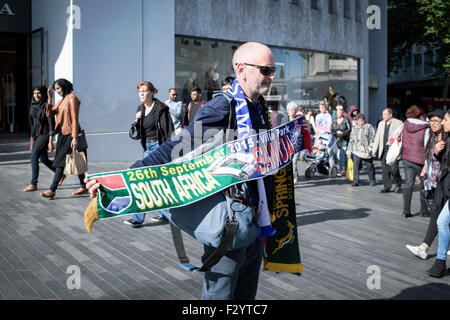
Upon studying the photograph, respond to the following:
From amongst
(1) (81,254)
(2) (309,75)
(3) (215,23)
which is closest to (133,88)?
(3) (215,23)

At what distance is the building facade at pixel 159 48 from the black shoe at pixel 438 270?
1018cm

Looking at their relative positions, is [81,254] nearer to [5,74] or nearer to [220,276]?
[220,276]

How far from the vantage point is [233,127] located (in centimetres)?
277

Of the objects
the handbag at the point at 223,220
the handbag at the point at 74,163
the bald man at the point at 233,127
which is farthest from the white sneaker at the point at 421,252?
the handbag at the point at 74,163

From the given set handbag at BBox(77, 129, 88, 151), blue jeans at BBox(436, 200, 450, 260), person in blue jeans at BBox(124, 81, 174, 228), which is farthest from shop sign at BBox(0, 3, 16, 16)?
blue jeans at BBox(436, 200, 450, 260)

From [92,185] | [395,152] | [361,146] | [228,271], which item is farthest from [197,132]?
[361,146]

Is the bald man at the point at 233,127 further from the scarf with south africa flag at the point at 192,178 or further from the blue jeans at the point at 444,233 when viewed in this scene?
the blue jeans at the point at 444,233

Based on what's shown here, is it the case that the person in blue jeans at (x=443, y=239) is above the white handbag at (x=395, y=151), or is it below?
below

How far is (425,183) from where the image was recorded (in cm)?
650

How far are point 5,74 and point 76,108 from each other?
11.9 m

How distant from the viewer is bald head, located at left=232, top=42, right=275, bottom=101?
276 centimetres

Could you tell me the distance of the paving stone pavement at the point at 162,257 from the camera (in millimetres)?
4449

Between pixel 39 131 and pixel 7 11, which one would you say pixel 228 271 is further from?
pixel 7 11

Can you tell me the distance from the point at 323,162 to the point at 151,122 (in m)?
6.76
